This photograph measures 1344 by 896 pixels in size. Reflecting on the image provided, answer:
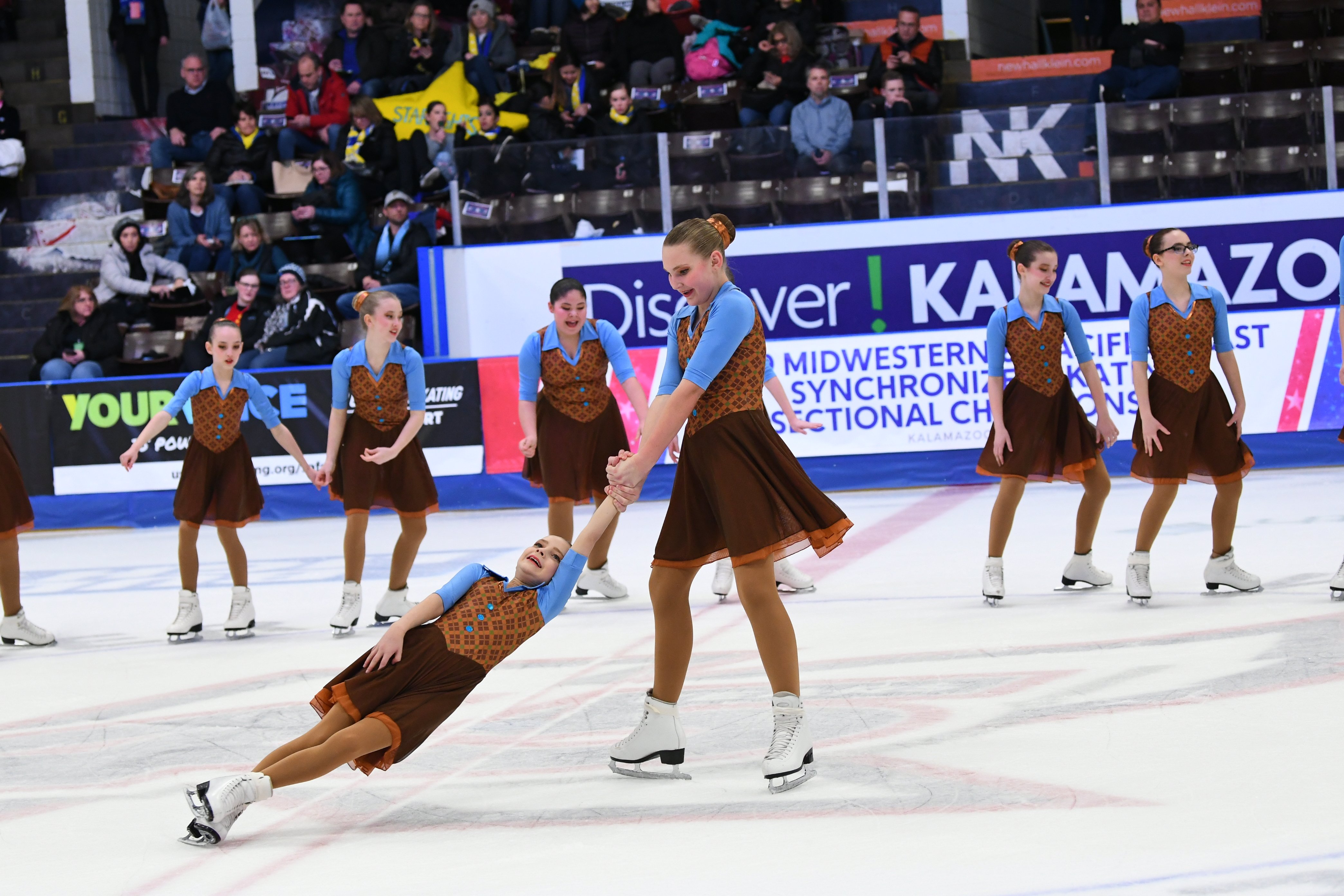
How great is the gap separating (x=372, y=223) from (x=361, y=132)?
3.04ft

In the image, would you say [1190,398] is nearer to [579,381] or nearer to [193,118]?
[579,381]

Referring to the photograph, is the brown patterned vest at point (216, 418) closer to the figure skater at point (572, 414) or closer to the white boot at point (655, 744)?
the figure skater at point (572, 414)

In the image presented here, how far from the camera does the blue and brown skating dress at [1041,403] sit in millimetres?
6301

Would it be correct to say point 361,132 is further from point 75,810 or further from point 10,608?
point 75,810

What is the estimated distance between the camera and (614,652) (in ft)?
18.3

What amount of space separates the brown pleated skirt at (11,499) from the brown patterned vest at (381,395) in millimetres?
1581

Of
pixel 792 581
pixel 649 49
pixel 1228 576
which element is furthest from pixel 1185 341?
pixel 649 49

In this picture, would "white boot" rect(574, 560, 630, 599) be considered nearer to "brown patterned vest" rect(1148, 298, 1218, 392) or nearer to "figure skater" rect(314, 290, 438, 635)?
"figure skater" rect(314, 290, 438, 635)

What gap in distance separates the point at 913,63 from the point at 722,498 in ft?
35.0

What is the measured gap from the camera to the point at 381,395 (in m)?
6.50

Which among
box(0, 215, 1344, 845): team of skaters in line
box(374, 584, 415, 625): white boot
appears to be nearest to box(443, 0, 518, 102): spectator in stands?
box(0, 215, 1344, 845): team of skaters in line

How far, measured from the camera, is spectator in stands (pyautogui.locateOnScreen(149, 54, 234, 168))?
15.2 metres

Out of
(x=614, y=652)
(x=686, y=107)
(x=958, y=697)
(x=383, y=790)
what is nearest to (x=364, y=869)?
(x=383, y=790)

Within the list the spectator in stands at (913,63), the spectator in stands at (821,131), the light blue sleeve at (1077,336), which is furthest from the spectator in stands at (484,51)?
the light blue sleeve at (1077,336)
